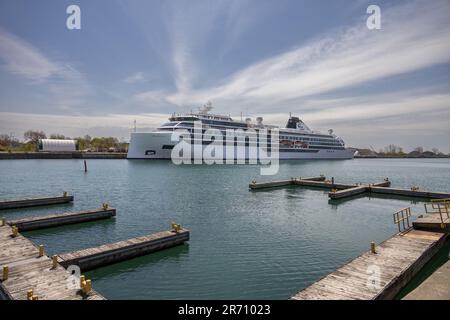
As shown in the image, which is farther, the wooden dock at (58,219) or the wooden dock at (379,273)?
the wooden dock at (58,219)

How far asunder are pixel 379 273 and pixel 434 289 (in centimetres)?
176

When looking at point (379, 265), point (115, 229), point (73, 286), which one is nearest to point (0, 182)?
point (115, 229)

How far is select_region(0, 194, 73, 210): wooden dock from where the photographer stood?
1009 inches

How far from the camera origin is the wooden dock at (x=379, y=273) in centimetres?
954

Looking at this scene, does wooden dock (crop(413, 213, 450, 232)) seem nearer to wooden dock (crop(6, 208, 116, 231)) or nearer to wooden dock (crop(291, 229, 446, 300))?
wooden dock (crop(291, 229, 446, 300))

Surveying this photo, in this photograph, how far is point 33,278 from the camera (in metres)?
10.4

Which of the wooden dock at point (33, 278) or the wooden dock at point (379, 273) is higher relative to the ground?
the wooden dock at point (33, 278)

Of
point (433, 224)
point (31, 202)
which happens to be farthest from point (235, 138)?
point (433, 224)

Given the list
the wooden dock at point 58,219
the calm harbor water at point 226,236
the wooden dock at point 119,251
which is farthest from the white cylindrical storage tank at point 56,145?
the wooden dock at point 119,251

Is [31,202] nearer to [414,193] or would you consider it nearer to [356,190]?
[356,190]

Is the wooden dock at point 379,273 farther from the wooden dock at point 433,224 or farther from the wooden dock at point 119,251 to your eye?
the wooden dock at point 119,251

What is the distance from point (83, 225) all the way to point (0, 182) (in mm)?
30233

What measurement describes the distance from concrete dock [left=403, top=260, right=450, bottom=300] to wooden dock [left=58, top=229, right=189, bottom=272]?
1137cm

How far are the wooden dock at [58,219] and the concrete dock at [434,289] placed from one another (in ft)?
66.6
